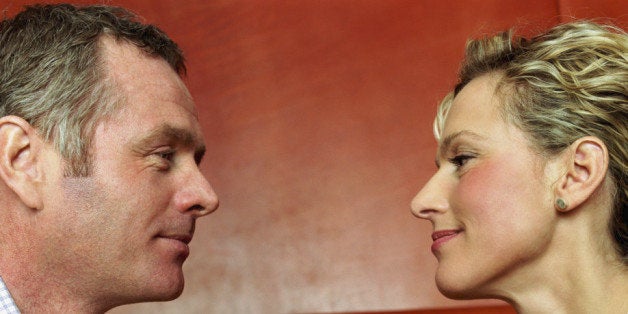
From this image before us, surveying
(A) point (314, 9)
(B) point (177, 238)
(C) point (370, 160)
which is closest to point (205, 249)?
(C) point (370, 160)

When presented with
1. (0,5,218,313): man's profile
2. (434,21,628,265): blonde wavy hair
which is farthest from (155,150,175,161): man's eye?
(434,21,628,265): blonde wavy hair

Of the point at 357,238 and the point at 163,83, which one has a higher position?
the point at 163,83

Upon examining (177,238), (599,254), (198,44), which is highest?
(198,44)

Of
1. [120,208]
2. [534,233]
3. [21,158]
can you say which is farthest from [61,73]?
[534,233]

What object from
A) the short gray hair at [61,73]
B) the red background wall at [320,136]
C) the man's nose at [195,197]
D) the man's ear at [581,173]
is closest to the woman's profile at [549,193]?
the man's ear at [581,173]

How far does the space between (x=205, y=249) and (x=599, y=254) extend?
1549 millimetres

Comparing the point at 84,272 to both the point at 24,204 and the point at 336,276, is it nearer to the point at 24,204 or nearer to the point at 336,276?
the point at 24,204

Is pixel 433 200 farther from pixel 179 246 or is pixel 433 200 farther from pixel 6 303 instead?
pixel 6 303

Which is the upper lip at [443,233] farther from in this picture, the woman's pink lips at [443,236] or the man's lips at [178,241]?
the man's lips at [178,241]

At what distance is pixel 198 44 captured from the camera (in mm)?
2969

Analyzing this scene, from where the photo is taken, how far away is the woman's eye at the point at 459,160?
5.47 ft

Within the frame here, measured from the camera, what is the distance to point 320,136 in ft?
9.57

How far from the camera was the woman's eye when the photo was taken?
167cm

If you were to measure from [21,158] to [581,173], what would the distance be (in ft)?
3.35
